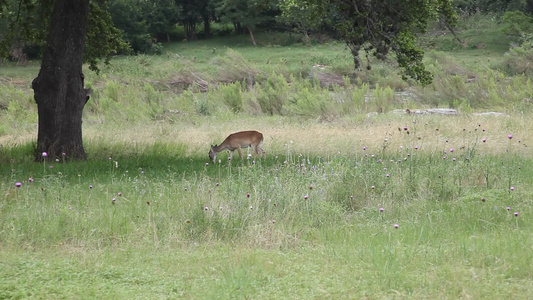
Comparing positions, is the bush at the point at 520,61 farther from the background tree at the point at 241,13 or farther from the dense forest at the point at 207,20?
the background tree at the point at 241,13

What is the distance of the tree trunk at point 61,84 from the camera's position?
13586mm

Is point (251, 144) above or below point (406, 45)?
below

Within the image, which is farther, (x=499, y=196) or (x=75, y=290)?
(x=499, y=196)

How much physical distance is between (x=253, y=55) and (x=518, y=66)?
2279cm

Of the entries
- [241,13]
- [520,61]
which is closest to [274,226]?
[520,61]

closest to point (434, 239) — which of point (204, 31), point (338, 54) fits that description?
point (338, 54)

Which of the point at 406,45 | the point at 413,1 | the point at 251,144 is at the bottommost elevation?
the point at 251,144

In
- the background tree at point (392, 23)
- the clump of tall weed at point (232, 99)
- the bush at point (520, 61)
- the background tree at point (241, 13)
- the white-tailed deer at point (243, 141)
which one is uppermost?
the background tree at point (241, 13)

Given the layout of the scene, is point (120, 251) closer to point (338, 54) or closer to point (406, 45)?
point (406, 45)

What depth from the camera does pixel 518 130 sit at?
1662 centimetres

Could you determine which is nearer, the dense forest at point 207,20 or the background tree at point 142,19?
the dense forest at point 207,20

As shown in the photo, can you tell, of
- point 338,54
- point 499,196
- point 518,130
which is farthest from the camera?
point 338,54

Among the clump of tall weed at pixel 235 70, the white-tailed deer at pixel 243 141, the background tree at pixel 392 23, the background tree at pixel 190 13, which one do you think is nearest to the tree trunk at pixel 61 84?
the white-tailed deer at pixel 243 141

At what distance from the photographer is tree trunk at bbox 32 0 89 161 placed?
535 inches
